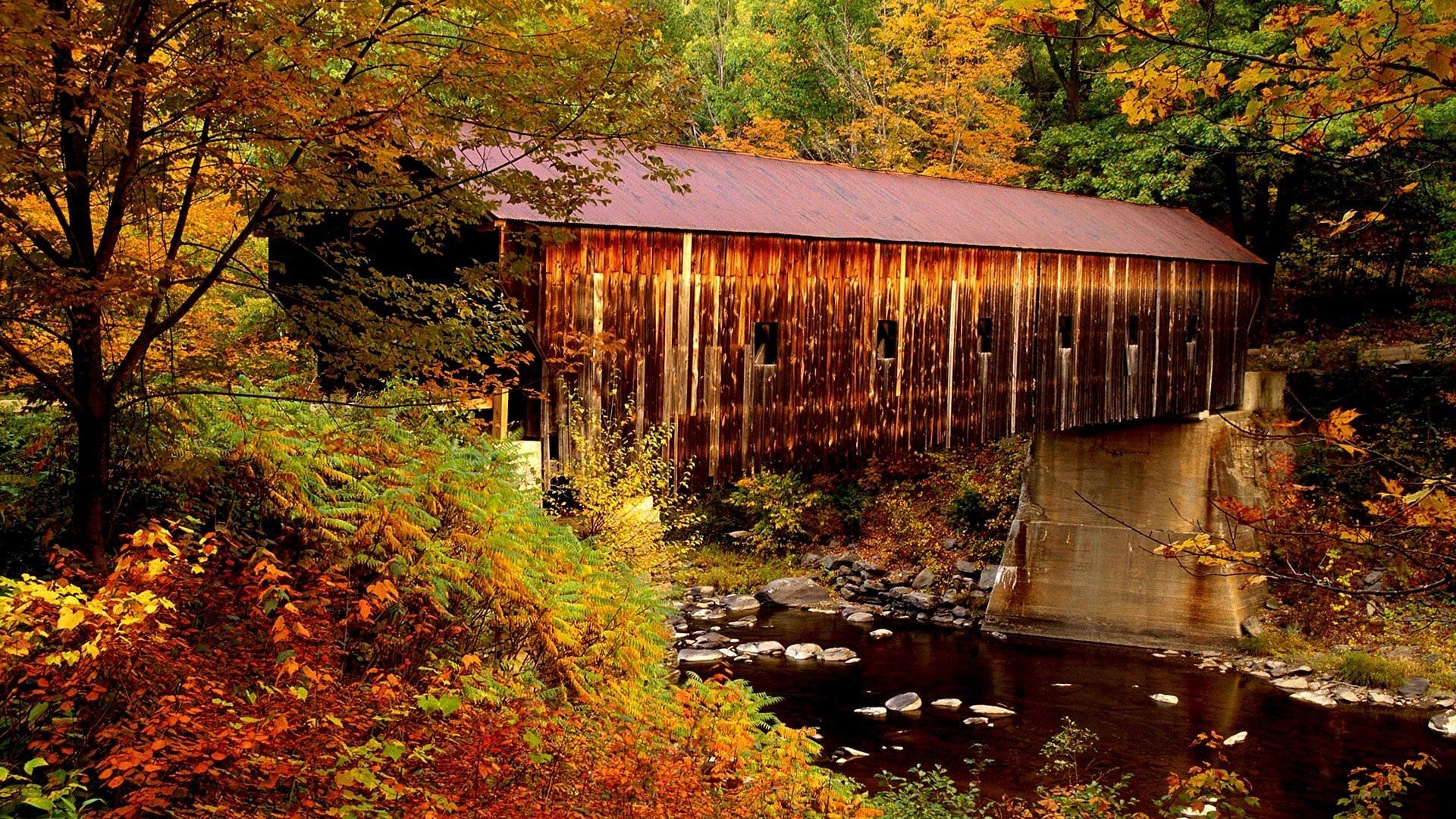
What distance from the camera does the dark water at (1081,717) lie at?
37.8 ft

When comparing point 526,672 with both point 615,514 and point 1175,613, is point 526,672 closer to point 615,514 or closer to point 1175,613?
point 615,514

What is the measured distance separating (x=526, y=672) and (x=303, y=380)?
218 centimetres

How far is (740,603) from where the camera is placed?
1867cm

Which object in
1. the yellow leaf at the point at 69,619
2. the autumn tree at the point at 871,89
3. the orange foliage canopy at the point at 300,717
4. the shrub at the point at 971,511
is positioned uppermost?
the autumn tree at the point at 871,89

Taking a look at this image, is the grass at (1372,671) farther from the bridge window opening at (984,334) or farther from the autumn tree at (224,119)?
the autumn tree at (224,119)

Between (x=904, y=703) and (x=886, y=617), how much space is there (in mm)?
4671

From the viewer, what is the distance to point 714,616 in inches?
704

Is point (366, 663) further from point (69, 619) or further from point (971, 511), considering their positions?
point (971, 511)

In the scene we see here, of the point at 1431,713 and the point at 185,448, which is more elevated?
the point at 185,448

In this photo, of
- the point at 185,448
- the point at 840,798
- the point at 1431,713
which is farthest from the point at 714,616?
the point at 185,448

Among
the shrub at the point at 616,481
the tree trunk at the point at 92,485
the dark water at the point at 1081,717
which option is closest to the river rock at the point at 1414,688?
the dark water at the point at 1081,717

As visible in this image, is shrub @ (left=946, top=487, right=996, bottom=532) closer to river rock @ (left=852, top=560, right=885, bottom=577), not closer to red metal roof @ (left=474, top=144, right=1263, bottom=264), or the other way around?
river rock @ (left=852, top=560, right=885, bottom=577)

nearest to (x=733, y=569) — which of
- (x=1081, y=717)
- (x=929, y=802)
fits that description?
(x=1081, y=717)

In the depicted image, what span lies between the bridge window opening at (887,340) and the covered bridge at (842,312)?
0.02m
